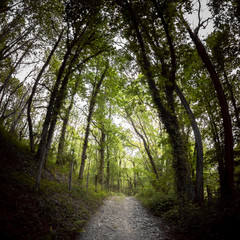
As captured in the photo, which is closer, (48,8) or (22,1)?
(22,1)

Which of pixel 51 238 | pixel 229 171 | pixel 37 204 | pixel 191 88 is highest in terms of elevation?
pixel 191 88

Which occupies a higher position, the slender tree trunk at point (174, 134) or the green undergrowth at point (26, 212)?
the slender tree trunk at point (174, 134)

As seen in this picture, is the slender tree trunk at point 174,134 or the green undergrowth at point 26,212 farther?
the slender tree trunk at point 174,134

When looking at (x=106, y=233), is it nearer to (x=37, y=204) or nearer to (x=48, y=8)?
(x=37, y=204)

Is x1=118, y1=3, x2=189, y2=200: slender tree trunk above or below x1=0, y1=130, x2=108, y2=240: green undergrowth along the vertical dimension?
above

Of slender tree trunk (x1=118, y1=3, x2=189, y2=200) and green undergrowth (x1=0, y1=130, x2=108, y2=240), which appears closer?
green undergrowth (x1=0, y1=130, x2=108, y2=240)

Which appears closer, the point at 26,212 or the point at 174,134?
the point at 26,212

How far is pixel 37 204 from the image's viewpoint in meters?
4.14

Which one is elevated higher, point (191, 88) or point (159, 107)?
point (191, 88)

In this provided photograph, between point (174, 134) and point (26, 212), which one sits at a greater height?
point (174, 134)

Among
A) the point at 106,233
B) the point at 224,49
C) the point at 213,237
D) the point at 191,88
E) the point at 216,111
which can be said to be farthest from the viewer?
the point at 191,88

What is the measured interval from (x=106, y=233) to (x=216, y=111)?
7.95m

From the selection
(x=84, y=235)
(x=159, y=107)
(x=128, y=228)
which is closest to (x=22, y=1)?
(x=159, y=107)

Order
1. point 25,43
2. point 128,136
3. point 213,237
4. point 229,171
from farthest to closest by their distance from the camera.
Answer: point 128,136
point 25,43
point 229,171
point 213,237
